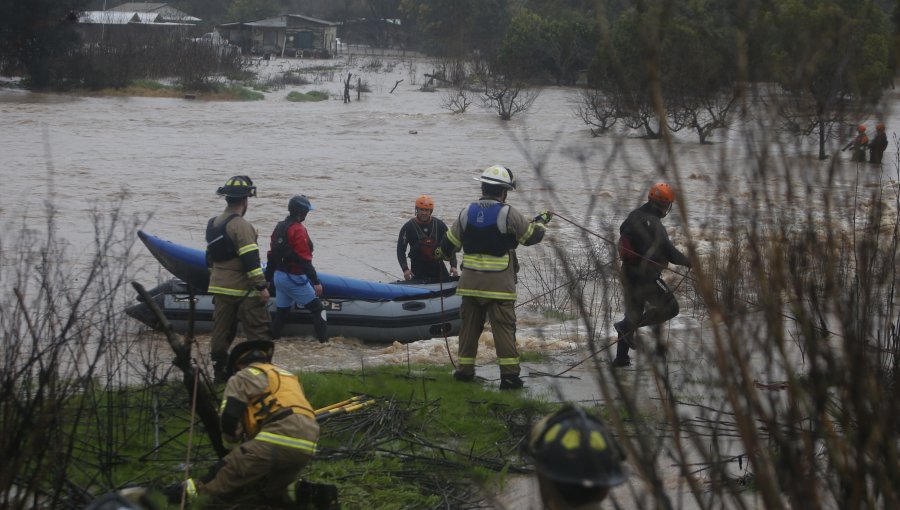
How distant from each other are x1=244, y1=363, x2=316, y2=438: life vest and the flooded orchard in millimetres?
1405

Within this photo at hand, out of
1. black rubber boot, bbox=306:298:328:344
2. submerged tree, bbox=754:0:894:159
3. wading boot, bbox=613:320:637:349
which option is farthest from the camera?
black rubber boot, bbox=306:298:328:344

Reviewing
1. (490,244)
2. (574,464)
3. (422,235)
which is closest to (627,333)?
(574,464)

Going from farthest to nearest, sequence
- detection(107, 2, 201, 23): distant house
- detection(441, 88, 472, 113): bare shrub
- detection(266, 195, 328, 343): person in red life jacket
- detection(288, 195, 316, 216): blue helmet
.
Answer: detection(107, 2, 201, 23): distant house, detection(441, 88, 472, 113): bare shrub, detection(266, 195, 328, 343): person in red life jacket, detection(288, 195, 316, 216): blue helmet

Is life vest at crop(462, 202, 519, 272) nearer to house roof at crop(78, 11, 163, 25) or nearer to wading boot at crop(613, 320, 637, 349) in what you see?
wading boot at crop(613, 320, 637, 349)

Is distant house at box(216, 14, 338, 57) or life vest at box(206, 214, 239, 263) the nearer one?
life vest at box(206, 214, 239, 263)

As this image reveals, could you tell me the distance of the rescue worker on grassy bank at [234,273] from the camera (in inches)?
340

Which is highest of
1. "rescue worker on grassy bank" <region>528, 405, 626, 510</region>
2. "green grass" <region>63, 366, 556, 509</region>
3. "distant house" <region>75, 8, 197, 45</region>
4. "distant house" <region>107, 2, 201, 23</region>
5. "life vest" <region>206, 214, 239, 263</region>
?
"distant house" <region>107, 2, 201, 23</region>

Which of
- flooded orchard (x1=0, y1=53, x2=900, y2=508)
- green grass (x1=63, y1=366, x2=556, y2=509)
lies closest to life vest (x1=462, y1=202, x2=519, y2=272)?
flooded orchard (x1=0, y1=53, x2=900, y2=508)

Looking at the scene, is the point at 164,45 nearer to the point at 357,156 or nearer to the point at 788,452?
the point at 357,156

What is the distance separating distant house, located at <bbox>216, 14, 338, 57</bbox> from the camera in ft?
255

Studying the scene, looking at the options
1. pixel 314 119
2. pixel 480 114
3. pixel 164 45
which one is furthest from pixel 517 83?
pixel 164 45

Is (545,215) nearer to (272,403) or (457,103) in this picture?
(272,403)

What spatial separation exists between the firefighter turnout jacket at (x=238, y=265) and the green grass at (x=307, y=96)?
127 ft

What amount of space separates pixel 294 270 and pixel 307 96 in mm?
39048
